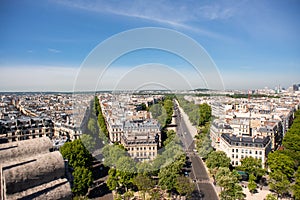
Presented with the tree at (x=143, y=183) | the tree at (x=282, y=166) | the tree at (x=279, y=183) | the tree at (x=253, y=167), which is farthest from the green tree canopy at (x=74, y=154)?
the tree at (x=282, y=166)

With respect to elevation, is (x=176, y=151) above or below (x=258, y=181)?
above

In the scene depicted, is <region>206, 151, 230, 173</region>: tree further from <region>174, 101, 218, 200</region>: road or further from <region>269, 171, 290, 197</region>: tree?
<region>269, 171, 290, 197</region>: tree

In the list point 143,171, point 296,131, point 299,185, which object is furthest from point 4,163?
point 296,131

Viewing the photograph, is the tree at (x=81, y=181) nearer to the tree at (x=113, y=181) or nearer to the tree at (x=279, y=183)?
the tree at (x=113, y=181)

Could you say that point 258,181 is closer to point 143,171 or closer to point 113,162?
point 143,171

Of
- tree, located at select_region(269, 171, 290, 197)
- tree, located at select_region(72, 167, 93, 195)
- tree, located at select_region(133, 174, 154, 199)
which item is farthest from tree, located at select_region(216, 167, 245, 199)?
tree, located at select_region(72, 167, 93, 195)

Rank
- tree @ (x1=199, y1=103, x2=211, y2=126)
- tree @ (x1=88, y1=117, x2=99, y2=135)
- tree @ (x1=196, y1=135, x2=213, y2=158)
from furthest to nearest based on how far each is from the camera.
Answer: tree @ (x1=199, y1=103, x2=211, y2=126)
tree @ (x1=88, y1=117, x2=99, y2=135)
tree @ (x1=196, y1=135, x2=213, y2=158)

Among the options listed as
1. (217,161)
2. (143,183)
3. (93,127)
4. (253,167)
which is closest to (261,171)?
(253,167)
